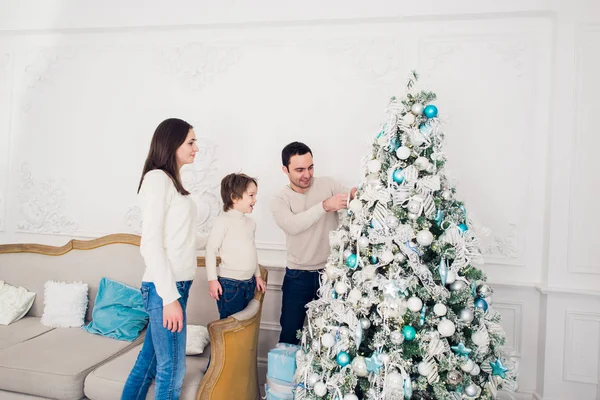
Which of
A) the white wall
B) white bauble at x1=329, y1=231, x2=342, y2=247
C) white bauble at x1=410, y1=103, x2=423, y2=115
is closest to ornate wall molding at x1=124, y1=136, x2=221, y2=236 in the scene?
the white wall

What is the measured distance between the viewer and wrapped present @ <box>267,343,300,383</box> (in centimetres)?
243

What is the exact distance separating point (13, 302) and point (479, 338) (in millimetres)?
3008

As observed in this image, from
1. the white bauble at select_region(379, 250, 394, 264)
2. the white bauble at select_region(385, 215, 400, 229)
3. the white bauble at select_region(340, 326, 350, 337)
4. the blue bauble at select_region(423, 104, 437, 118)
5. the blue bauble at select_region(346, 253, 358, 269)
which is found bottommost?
the white bauble at select_region(340, 326, 350, 337)

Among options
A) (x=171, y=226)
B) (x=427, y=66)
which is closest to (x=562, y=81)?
(x=427, y=66)

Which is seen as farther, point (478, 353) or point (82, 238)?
point (82, 238)

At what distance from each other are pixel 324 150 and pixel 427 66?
2.89 feet

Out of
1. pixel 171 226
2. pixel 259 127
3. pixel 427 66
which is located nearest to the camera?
pixel 171 226

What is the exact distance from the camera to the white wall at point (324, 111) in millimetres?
2729

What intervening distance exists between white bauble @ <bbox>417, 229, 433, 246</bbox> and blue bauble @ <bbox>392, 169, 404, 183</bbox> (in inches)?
9.8

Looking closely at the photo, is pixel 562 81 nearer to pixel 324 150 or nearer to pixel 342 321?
pixel 324 150

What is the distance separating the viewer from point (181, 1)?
10.6ft

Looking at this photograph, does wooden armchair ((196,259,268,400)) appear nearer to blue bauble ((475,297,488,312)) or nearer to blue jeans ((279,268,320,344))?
blue jeans ((279,268,320,344))

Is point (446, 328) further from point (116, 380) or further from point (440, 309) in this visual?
point (116, 380)

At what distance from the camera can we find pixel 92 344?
2666 millimetres
